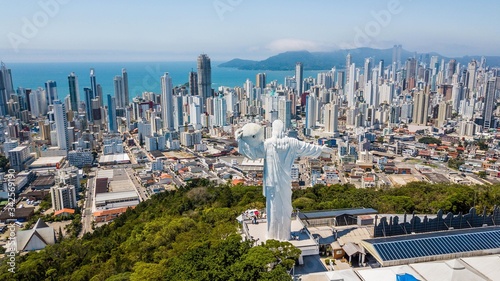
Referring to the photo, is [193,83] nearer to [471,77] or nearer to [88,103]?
[88,103]

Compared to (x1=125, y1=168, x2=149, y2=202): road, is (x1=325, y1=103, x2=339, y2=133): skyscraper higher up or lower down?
higher up

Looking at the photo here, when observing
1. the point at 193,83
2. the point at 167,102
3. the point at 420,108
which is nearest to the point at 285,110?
the point at 167,102

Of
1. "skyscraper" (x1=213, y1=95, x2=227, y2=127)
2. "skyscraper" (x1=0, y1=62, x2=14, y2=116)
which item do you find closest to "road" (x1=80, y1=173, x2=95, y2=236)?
"skyscraper" (x1=213, y1=95, x2=227, y2=127)

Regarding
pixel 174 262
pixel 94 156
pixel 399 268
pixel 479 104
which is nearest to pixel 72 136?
pixel 94 156

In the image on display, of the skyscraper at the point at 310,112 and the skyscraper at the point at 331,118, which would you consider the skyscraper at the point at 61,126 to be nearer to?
the skyscraper at the point at 310,112

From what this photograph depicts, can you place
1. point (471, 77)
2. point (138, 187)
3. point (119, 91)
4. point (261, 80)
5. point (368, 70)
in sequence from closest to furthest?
point (138, 187) < point (119, 91) < point (471, 77) < point (368, 70) < point (261, 80)

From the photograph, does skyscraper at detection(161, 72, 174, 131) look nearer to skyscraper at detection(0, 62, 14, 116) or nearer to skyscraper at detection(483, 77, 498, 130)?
skyscraper at detection(0, 62, 14, 116)
